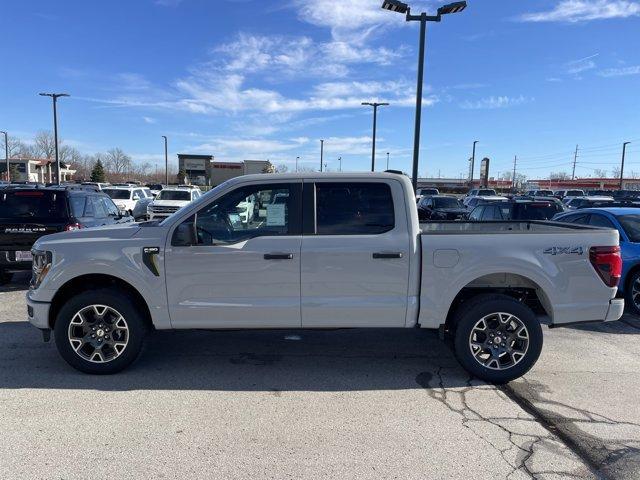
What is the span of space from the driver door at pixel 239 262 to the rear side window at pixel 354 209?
0.75 ft

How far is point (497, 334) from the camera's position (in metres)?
4.54

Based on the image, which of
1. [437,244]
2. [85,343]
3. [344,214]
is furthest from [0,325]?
[437,244]

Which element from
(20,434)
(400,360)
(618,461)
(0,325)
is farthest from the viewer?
(0,325)

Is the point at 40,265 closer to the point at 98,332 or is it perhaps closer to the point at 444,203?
the point at 98,332

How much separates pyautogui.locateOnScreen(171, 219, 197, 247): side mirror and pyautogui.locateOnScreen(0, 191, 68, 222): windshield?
15.6 ft

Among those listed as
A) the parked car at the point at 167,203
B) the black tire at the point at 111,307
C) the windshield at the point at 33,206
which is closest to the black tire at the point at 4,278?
the windshield at the point at 33,206

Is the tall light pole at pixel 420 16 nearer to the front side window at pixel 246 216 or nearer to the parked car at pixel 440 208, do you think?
the parked car at pixel 440 208

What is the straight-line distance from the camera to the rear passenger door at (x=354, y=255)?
4.39 meters

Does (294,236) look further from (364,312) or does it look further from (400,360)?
(400,360)

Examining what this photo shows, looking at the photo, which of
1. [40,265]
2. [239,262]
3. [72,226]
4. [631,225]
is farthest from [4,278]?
[631,225]

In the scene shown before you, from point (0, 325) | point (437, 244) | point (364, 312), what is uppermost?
point (437, 244)

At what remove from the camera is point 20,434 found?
3479 mm

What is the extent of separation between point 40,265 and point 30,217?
4.05 metres

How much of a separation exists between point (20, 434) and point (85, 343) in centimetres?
115
